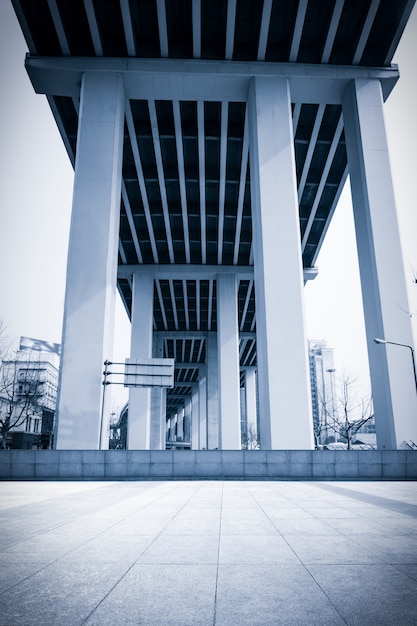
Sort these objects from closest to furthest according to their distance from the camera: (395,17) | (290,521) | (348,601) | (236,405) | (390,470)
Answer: (348,601) → (290,521) → (390,470) → (395,17) → (236,405)

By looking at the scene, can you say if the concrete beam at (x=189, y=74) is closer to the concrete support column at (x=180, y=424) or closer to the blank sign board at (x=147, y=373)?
the blank sign board at (x=147, y=373)

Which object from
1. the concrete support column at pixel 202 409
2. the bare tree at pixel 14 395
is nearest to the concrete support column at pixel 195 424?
the concrete support column at pixel 202 409

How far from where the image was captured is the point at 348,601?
328 cm

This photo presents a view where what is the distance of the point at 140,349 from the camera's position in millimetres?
35531

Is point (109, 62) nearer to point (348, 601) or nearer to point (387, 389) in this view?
point (387, 389)

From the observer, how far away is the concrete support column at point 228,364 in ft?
117

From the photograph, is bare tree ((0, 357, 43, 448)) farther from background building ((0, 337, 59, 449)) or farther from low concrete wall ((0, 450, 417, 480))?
low concrete wall ((0, 450, 417, 480))

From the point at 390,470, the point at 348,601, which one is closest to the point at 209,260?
the point at 390,470

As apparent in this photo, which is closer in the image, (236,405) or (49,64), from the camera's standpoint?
(49,64)

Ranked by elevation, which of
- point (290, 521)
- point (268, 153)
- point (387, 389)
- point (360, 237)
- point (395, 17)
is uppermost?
point (395, 17)

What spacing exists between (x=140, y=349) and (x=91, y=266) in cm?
1733

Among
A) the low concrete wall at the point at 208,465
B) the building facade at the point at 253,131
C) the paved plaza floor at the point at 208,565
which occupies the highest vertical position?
the building facade at the point at 253,131

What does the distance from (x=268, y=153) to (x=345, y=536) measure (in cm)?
1797

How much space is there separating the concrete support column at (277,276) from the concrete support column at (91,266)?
21.6 ft
